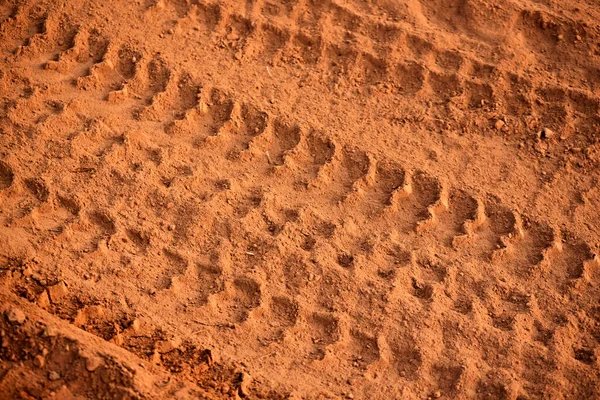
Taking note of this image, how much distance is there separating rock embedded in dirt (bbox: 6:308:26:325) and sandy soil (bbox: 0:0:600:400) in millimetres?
12

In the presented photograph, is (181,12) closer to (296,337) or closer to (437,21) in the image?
(437,21)

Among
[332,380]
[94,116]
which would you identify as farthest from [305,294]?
[94,116]

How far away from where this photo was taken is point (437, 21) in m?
4.17

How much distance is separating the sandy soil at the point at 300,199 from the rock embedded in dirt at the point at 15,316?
0.04 feet

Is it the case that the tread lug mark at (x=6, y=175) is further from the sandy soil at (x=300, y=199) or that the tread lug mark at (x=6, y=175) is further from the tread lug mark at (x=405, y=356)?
the tread lug mark at (x=405, y=356)

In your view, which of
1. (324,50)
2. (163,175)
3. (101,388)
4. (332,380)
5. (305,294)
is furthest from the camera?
(324,50)

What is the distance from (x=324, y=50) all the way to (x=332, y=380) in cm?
193

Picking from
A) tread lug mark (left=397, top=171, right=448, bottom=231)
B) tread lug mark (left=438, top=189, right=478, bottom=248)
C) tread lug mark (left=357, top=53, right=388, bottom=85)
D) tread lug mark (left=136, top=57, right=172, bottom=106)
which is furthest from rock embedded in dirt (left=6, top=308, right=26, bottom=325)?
tread lug mark (left=357, top=53, right=388, bottom=85)

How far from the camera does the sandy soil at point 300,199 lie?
2938 millimetres

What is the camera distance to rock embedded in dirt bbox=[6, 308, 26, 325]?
275 cm

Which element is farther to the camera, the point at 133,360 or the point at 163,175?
the point at 163,175

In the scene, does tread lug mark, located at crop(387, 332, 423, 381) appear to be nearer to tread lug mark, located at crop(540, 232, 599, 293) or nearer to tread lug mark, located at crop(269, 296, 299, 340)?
tread lug mark, located at crop(269, 296, 299, 340)

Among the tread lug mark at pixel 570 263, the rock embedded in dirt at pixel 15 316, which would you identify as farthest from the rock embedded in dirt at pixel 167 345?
the tread lug mark at pixel 570 263

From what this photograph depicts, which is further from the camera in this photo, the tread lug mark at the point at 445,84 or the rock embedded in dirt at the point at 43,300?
Result: the tread lug mark at the point at 445,84
